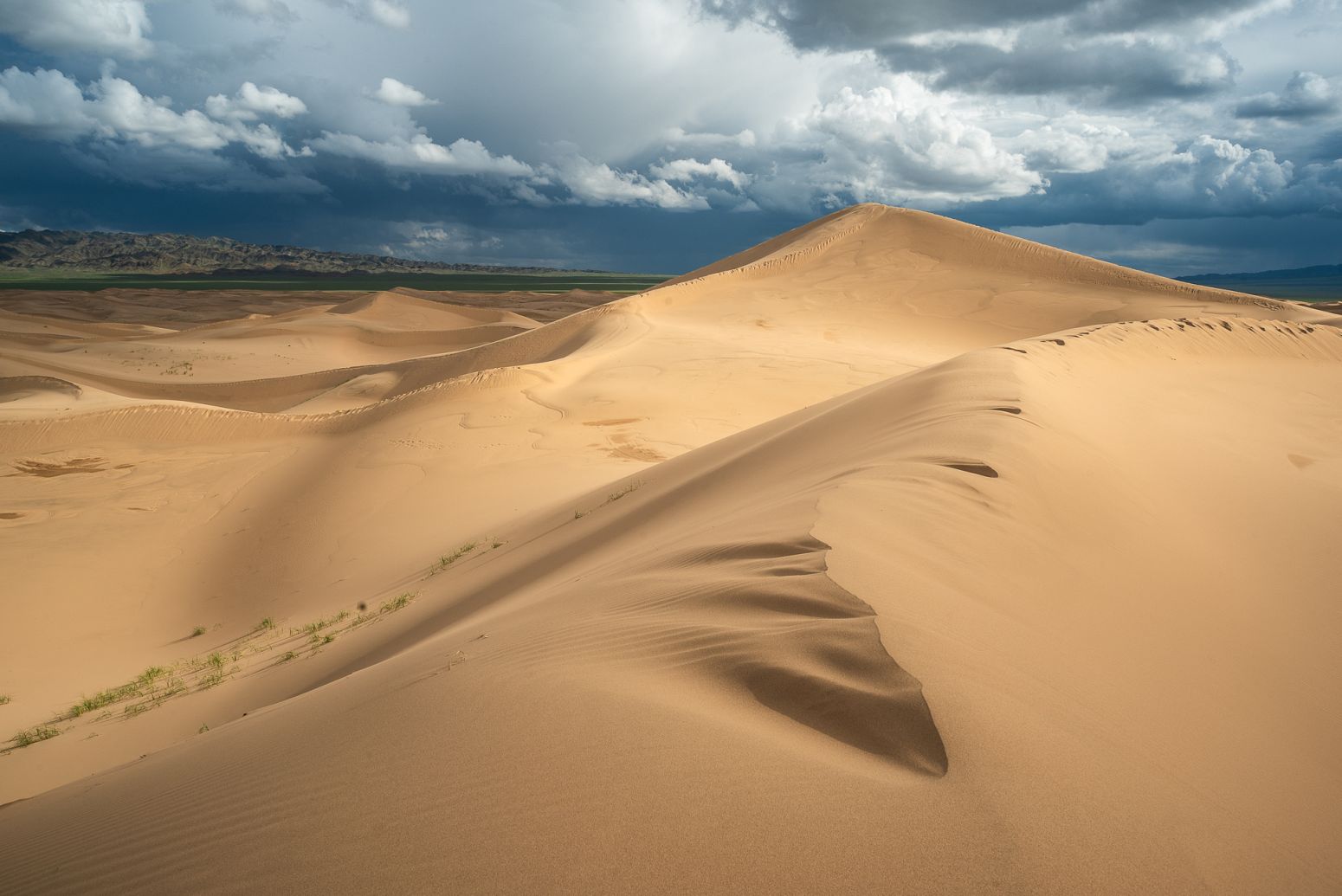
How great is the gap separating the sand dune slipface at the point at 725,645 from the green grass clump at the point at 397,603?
5 centimetres

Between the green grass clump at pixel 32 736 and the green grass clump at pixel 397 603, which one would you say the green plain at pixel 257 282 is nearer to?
the green grass clump at pixel 397 603

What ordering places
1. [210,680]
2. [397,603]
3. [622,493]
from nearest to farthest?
[210,680] → [397,603] → [622,493]

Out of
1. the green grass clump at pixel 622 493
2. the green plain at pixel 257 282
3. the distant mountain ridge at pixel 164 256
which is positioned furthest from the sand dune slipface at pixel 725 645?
the distant mountain ridge at pixel 164 256

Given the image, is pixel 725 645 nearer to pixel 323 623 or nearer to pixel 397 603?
pixel 397 603

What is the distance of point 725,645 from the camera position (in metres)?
2.82

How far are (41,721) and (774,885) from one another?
21.3 feet

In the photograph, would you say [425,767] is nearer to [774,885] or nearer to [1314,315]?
[774,885]

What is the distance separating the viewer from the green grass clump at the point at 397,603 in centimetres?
670

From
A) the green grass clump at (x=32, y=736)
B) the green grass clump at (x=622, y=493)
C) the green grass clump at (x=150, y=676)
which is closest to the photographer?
the green grass clump at (x=32, y=736)

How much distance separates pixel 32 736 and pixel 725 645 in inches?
216

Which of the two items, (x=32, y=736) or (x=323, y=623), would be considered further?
(x=323, y=623)

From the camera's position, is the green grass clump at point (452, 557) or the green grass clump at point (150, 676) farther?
the green grass clump at point (452, 557)

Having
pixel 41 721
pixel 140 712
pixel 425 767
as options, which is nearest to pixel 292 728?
pixel 425 767

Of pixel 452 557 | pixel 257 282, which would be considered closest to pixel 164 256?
pixel 257 282
